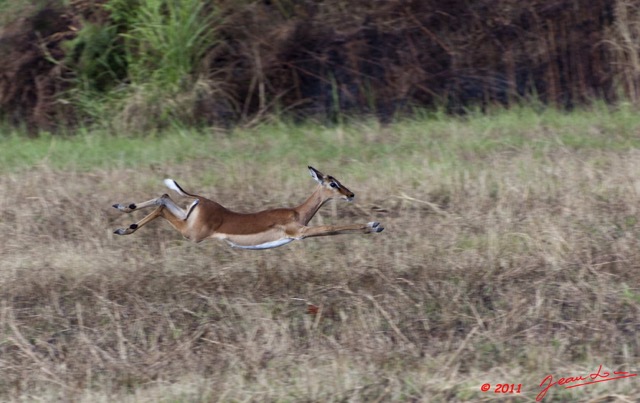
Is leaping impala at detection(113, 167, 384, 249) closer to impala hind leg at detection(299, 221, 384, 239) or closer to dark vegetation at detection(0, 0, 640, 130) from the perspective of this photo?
impala hind leg at detection(299, 221, 384, 239)

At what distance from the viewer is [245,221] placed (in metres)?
6.23

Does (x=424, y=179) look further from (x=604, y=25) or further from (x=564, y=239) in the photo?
(x=604, y=25)

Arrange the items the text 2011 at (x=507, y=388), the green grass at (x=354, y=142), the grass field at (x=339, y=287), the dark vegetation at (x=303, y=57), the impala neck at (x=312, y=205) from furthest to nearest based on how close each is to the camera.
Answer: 1. the dark vegetation at (x=303, y=57)
2. the green grass at (x=354, y=142)
3. the impala neck at (x=312, y=205)
4. the grass field at (x=339, y=287)
5. the text 2011 at (x=507, y=388)

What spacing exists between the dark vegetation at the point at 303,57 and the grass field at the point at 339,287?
6.13ft

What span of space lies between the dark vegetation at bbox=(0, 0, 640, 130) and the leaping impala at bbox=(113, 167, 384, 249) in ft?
12.9

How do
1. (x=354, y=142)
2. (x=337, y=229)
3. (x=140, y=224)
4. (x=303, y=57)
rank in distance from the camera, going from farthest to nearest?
(x=303, y=57), (x=354, y=142), (x=140, y=224), (x=337, y=229)

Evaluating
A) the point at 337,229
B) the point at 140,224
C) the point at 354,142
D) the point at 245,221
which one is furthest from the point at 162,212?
the point at 354,142

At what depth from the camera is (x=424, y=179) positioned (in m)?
8.05

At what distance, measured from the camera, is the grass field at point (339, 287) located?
5.76m

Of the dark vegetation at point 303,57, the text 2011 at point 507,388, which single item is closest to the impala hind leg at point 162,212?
the text 2011 at point 507,388

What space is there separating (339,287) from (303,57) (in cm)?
482

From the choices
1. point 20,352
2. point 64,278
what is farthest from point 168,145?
point 20,352

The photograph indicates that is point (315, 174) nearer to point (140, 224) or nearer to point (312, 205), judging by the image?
point (312, 205)

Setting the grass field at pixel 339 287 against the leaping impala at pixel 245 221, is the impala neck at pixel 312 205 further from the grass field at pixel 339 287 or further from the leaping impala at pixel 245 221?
the grass field at pixel 339 287
